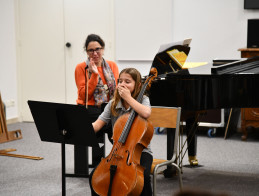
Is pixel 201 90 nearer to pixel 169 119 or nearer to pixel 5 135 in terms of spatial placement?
pixel 169 119

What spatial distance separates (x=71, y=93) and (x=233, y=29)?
2542 millimetres

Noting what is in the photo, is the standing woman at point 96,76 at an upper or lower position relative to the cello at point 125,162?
upper

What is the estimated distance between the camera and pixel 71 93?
255 inches

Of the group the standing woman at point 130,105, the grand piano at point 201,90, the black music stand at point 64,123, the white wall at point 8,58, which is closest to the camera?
the black music stand at point 64,123

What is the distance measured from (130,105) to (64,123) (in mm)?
410

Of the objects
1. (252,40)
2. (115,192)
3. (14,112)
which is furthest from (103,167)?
(14,112)

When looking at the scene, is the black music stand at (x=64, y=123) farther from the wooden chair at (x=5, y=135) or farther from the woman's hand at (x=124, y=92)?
the wooden chair at (x=5, y=135)

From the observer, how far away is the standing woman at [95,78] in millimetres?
3523

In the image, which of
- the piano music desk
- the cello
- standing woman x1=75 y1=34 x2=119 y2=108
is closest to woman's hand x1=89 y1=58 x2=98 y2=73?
standing woman x1=75 y1=34 x2=119 y2=108

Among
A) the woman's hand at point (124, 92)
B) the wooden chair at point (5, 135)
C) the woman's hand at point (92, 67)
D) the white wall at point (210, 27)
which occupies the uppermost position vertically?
the white wall at point (210, 27)

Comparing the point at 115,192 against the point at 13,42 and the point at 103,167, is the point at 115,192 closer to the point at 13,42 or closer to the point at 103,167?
the point at 103,167

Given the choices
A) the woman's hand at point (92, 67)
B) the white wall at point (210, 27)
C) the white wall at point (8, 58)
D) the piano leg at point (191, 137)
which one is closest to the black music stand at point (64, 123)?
the woman's hand at point (92, 67)

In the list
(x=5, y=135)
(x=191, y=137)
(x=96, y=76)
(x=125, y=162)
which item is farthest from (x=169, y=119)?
(x=5, y=135)

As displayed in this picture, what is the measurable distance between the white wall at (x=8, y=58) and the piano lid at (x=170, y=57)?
11.7 feet
